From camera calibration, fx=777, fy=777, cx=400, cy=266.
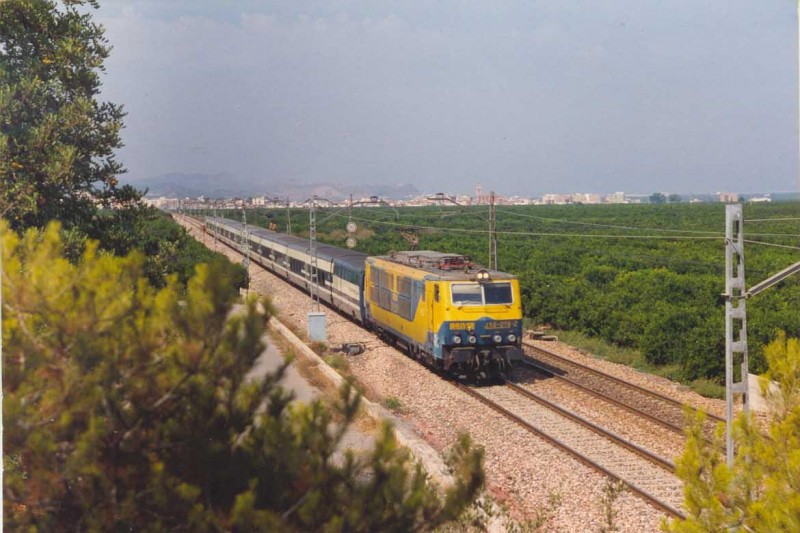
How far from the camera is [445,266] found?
20.8 meters

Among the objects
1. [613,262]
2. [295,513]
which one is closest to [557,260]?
[613,262]

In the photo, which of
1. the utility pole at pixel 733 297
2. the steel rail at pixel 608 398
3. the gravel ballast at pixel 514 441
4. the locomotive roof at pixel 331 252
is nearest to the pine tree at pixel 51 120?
the gravel ballast at pixel 514 441

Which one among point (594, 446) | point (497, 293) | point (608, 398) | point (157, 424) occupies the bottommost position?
point (594, 446)

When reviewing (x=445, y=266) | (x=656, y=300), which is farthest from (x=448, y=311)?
(x=656, y=300)

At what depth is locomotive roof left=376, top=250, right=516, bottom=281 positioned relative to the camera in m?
19.2

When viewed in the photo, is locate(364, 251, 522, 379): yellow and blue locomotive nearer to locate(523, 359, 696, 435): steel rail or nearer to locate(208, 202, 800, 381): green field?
locate(523, 359, 696, 435): steel rail

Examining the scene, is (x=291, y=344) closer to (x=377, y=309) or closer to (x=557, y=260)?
(x=377, y=309)

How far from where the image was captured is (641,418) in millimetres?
16250

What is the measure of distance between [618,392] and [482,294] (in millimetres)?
4013

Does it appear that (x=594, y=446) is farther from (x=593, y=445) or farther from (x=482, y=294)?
(x=482, y=294)

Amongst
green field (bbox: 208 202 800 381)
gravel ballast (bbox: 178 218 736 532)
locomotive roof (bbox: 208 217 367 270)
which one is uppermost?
locomotive roof (bbox: 208 217 367 270)

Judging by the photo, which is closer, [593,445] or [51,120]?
[51,120]

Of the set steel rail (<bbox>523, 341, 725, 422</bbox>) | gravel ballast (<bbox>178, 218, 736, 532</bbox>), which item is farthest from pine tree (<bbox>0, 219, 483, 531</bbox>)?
steel rail (<bbox>523, 341, 725, 422</bbox>)

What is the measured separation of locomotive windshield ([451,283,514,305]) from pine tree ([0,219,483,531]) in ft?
45.2
